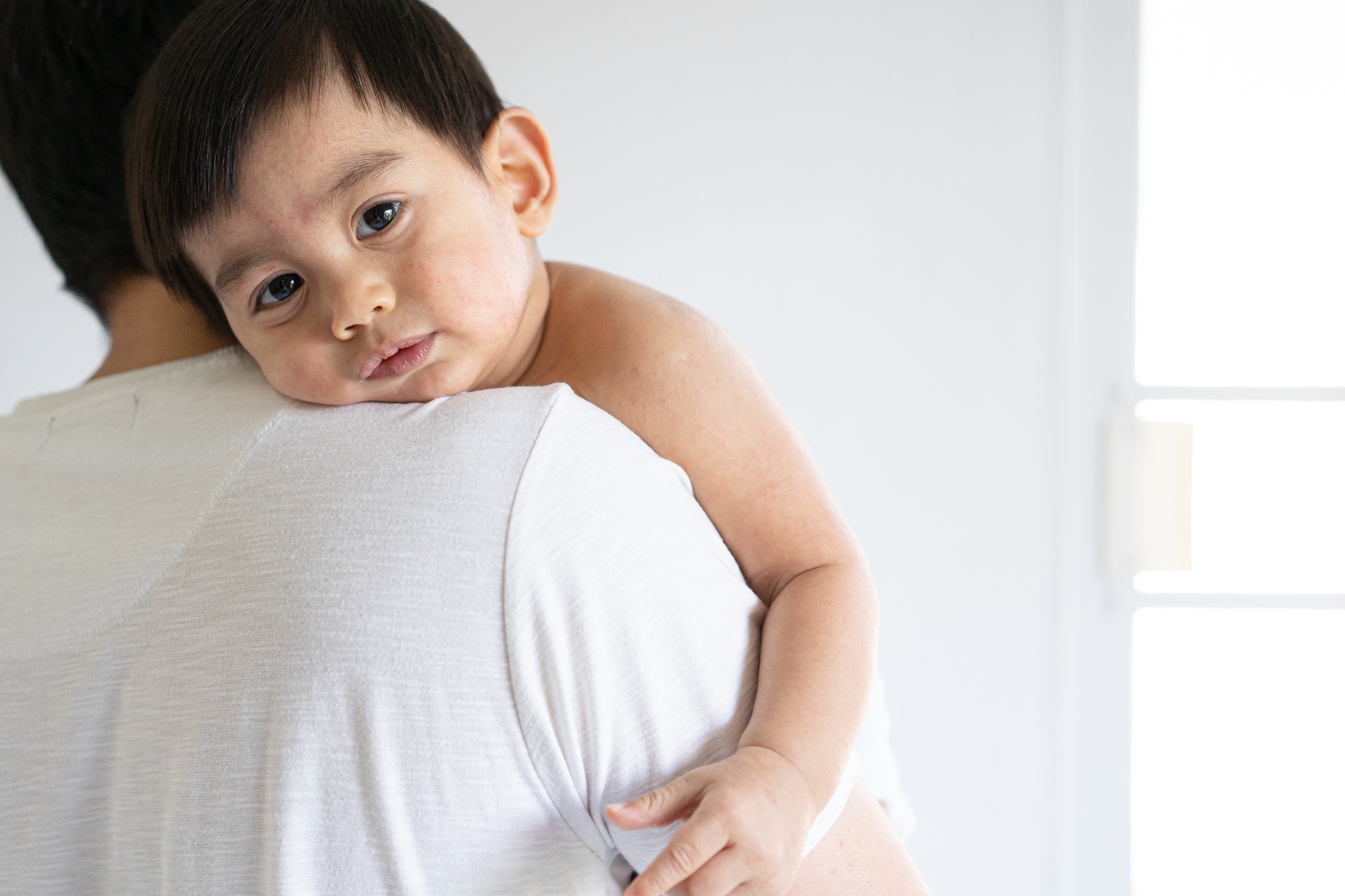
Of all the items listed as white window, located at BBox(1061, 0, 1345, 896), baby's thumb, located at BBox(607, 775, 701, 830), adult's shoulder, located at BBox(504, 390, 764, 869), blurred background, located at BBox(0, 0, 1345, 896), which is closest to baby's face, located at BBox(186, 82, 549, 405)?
adult's shoulder, located at BBox(504, 390, 764, 869)

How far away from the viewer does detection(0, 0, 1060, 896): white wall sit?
1.66 meters

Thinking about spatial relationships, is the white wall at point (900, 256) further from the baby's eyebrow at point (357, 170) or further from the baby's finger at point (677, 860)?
the baby's finger at point (677, 860)

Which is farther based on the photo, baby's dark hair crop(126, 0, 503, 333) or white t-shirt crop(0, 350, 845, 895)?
baby's dark hair crop(126, 0, 503, 333)

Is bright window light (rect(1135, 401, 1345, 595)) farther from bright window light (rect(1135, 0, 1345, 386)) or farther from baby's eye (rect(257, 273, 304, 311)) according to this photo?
baby's eye (rect(257, 273, 304, 311))

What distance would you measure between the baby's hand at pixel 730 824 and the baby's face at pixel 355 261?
354mm

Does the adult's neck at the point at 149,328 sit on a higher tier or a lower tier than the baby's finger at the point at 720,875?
higher

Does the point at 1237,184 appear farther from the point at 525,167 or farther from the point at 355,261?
the point at 355,261

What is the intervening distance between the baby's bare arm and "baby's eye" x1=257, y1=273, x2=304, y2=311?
0.20 m

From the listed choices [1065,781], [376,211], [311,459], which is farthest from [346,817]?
[1065,781]

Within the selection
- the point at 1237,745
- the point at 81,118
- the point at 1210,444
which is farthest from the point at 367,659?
the point at 1237,745

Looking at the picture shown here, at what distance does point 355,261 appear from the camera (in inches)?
26.2

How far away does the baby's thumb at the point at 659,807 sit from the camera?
43 centimetres

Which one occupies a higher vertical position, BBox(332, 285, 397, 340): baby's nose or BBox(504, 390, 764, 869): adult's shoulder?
BBox(332, 285, 397, 340): baby's nose

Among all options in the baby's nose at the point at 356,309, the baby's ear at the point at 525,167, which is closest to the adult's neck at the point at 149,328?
the baby's nose at the point at 356,309
